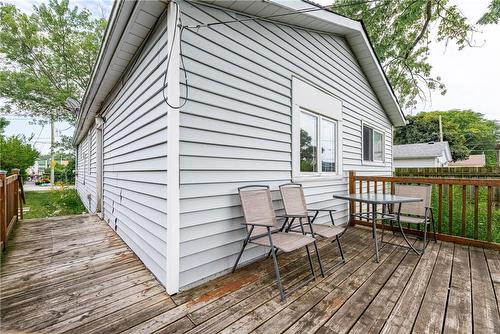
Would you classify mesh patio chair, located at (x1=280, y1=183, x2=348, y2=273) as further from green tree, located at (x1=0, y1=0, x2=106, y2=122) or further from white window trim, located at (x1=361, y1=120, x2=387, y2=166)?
green tree, located at (x1=0, y1=0, x2=106, y2=122)

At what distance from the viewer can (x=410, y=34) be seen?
27.1 ft

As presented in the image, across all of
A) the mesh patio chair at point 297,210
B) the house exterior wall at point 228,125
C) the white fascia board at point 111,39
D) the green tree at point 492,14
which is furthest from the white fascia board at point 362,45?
the green tree at point 492,14

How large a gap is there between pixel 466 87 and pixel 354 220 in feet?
121

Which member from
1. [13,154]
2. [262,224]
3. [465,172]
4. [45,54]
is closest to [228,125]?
[262,224]

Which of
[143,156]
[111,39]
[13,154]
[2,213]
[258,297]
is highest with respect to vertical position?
[111,39]

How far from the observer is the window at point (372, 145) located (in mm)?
6039

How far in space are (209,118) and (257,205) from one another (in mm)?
1150

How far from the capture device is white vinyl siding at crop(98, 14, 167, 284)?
2.39 metres

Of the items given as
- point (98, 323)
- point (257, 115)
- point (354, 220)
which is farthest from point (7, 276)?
point (354, 220)

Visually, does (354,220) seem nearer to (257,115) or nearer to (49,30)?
(257,115)

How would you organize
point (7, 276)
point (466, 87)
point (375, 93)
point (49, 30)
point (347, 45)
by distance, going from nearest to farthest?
1. point (7, 276)
2. point (347, 45)
3. point (375, 93)
4. point (49, 30)
5. point (466, 87)

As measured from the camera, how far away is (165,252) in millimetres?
Answer: 2250

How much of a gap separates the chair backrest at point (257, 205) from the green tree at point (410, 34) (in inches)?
284

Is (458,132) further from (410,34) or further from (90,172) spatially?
(90,172)
